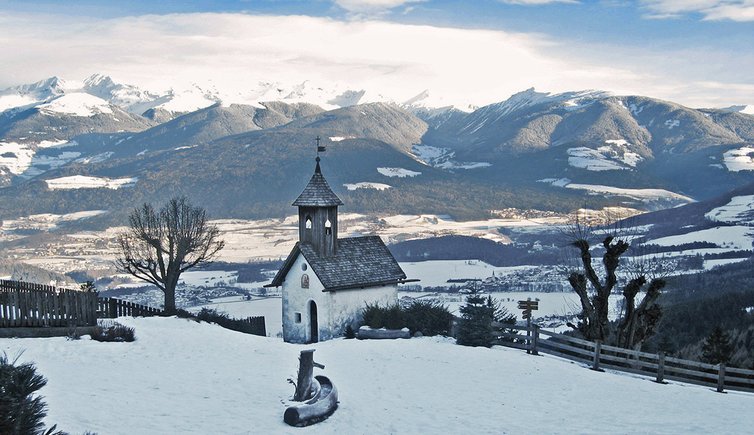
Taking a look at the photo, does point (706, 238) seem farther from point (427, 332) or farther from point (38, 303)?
point (38, 303)

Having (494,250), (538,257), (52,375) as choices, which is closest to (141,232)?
(52,375)

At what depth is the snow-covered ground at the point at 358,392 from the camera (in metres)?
16.7

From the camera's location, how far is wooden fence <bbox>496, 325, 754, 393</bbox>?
24.0 meters

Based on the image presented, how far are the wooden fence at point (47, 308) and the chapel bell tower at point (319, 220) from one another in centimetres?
1541

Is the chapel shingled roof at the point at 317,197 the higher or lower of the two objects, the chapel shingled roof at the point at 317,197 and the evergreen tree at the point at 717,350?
the higher

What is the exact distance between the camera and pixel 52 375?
746 inches

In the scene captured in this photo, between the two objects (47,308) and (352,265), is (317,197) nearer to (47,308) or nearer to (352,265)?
(352,265)

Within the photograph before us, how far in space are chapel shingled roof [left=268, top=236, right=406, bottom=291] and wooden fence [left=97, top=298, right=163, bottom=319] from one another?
8192mm

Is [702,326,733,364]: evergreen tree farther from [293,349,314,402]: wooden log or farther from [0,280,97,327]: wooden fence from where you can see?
[0,280,97,327]: wooden fence

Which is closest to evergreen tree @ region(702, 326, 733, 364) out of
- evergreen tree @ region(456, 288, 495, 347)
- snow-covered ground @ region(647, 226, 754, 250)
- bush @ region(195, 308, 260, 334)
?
evergreen tree @ region(456, 288, 495, 347)

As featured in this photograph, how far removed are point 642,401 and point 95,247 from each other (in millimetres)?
160789

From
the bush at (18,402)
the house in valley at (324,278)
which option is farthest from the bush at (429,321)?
the bush at (18,402)

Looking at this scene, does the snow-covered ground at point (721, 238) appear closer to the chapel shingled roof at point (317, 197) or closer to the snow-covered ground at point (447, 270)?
the snow-covered ground at point (447, 270)

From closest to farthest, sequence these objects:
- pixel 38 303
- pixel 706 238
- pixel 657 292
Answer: pixel 38 303 < pixel 657 292 < pixel 706 238
